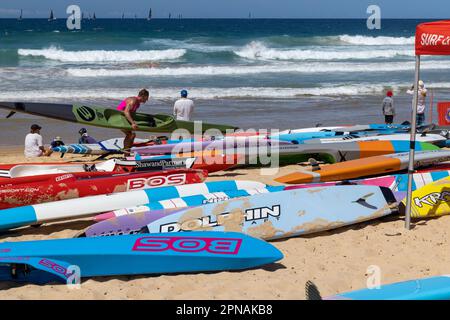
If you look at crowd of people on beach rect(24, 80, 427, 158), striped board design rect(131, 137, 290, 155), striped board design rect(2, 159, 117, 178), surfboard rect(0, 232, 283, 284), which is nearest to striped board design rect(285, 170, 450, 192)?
surfboard rect(0, 232, 283, 284)

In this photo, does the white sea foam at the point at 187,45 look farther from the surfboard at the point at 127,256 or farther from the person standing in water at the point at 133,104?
the surfboard at the point at 127,256

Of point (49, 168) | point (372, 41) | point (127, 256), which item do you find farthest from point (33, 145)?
point (372, 41)

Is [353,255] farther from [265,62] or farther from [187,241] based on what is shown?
[265,62]

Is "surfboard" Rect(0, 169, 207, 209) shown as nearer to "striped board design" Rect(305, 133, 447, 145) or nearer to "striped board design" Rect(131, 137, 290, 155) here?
"striped board design" Rect(131, 137, 290, 155)

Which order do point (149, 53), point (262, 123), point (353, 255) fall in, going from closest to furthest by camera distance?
point (353, 255) → point (262, 123) → point (149, 53)

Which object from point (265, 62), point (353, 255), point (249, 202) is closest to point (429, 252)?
point (353, 255)

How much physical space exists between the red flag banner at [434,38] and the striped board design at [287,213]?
1.60 metres

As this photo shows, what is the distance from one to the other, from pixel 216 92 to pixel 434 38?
1556cm

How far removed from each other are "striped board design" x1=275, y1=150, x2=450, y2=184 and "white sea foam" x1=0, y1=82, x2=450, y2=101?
39.4ft

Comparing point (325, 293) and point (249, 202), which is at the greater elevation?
point (249, 202)

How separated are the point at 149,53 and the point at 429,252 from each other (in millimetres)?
31967

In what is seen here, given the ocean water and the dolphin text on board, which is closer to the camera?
the dolphin text on board

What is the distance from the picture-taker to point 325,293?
474 cm

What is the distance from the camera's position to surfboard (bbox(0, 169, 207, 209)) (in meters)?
6.63
